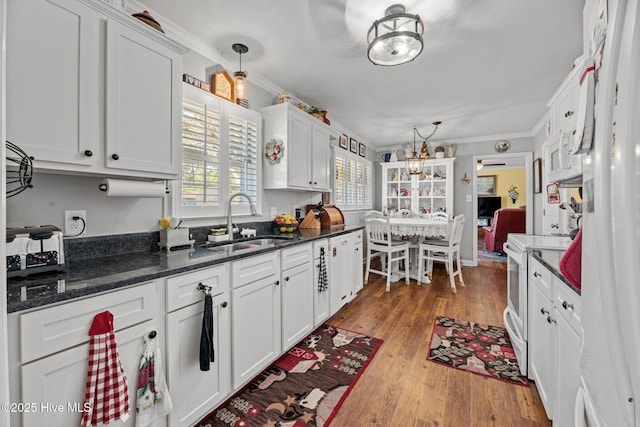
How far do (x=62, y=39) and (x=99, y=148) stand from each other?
0.47 m

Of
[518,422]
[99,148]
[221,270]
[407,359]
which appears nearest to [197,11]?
[99,148]

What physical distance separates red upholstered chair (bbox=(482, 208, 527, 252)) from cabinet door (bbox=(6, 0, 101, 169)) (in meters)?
7.06

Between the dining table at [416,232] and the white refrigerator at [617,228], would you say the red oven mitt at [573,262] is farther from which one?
the dining table at [416,232]

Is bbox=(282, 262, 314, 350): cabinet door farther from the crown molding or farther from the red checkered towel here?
the crown molding

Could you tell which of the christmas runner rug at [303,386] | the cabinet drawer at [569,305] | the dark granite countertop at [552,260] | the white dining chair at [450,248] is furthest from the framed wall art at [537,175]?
the cabinet drawer at [569,305]

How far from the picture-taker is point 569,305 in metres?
1.08

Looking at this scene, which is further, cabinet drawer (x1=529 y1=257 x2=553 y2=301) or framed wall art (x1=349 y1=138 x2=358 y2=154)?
framed wall art (x1=349 y1=138 x2=358 y2=154)

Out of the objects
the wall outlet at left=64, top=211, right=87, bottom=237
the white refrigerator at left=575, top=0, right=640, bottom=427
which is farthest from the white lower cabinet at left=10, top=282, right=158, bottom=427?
the white refrigerator at left=575, top=0, right=640, bottom=427

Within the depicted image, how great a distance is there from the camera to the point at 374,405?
65.0 inches

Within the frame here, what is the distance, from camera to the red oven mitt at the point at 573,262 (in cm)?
93

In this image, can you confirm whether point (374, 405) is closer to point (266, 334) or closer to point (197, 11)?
Result: point (266, 334)

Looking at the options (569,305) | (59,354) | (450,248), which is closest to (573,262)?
(569,305)

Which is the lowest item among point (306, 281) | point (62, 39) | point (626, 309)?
point (306, 281)

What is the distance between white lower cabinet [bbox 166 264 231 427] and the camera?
1307mm
